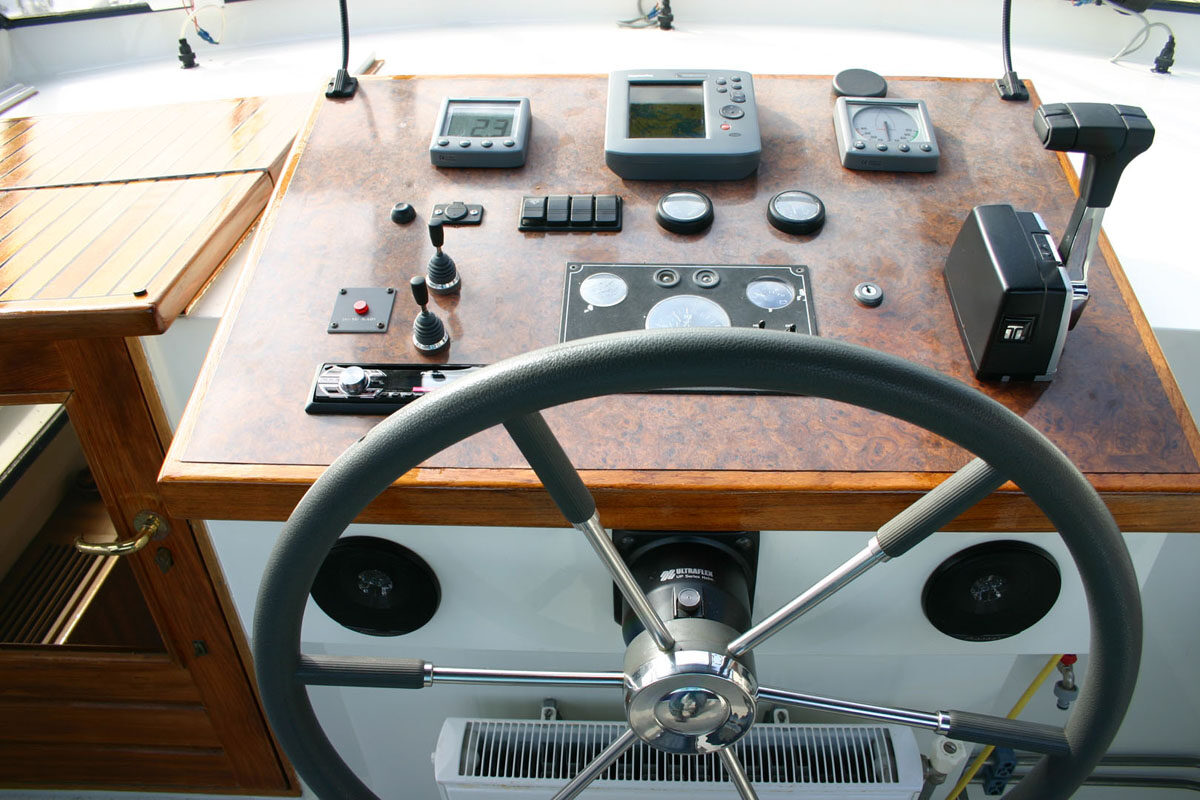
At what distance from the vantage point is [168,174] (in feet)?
3.91

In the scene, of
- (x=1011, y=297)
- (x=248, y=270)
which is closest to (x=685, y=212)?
(x=1011, y=297)

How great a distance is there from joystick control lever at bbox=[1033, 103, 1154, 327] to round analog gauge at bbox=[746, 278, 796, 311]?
270 millimetres

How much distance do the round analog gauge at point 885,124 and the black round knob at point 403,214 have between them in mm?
581

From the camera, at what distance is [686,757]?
113cm

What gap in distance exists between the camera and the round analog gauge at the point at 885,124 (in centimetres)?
113

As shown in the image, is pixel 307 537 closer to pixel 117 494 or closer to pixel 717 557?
pixel 717 557

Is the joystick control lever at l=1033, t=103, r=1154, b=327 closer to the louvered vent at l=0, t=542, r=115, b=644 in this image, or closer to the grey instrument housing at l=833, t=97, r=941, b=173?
the grey instrument housing at l=833, t=97, r=941, b=173

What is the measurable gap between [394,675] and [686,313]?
451 mm

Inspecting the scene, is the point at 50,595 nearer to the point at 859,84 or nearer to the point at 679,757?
Result: the point at 679,757

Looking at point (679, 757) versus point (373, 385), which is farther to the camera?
point (679, 757)

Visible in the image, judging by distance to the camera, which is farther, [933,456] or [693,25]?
[693,25]

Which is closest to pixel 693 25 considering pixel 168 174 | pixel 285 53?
pixel 285 53

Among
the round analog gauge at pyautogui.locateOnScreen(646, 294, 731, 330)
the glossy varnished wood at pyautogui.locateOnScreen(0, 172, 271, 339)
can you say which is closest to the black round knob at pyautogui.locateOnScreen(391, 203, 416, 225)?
the glossy varnished wood at pyautogui.locateOnScreen(0, 172, 271, 339)

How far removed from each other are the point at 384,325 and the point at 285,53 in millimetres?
1086
